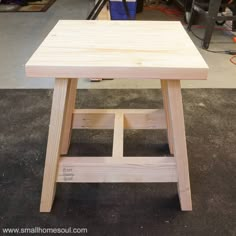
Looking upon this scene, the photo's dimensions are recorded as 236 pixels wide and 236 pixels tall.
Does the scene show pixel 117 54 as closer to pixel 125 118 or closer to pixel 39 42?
pixel 125 118

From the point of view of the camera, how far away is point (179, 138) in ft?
2.47

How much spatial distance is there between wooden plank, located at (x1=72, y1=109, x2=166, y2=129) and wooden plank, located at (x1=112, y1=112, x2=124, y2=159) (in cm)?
3

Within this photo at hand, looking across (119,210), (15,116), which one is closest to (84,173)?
(119,210)

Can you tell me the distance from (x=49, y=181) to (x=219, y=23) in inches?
109

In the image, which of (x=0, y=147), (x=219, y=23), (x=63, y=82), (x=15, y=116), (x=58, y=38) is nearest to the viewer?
(x=63, y=82)

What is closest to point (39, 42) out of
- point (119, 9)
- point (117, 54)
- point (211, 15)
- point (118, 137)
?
point (119, 9)

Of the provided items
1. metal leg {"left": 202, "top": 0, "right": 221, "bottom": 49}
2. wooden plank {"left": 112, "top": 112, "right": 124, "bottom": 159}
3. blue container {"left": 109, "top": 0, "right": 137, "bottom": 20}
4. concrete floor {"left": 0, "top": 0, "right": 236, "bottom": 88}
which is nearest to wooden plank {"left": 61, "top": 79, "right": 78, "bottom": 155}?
Answer: wooden plank {"left": 112, "top": 112, "right": 124, "bottom": 159}

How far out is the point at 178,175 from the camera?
0.80 metres

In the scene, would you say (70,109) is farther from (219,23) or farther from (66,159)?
(219,23)

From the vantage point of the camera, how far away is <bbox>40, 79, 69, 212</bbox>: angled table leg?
27.7 inches

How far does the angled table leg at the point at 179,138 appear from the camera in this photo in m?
0.71

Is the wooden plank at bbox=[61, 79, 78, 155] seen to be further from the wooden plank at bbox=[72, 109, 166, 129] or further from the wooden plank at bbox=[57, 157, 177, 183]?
the wooden plank at bbox=[57, 157, 177, 183]

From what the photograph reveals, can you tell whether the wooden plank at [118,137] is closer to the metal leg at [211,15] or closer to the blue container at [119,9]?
the blue container at [119,9]

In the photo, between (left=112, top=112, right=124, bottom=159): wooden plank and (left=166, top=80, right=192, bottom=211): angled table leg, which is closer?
(left=166, top=80, right=192, bottom=211): angled table leg
